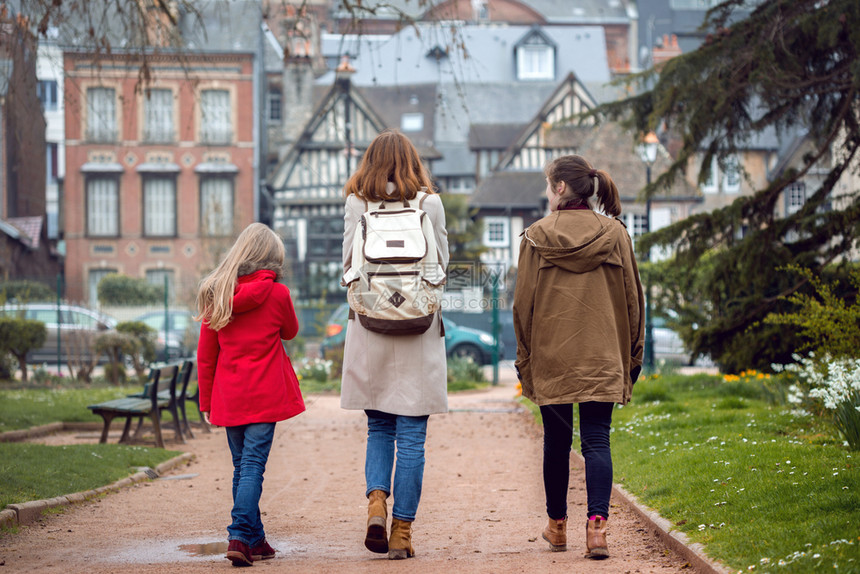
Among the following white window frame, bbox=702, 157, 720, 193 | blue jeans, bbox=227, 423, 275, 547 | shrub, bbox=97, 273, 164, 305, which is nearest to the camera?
blue jeans, bbox=227, 423, 275, 547

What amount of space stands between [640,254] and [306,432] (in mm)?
4618

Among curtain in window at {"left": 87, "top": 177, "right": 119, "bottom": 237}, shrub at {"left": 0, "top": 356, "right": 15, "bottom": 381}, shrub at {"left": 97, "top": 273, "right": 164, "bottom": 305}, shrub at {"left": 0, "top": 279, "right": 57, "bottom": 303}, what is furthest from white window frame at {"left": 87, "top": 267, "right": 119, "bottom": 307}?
shrub at {"left": 0, "top": 356, "right": 15, "bottom": 381}

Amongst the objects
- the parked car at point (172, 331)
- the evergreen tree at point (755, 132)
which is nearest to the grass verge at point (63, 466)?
the evergreen tree at point (755, 132)

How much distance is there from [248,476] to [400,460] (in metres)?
0.76

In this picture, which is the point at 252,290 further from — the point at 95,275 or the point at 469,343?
the point at 95,275

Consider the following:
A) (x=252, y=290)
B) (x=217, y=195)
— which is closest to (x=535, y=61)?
(x=217, y=195)

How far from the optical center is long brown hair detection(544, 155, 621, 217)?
4.97 metres

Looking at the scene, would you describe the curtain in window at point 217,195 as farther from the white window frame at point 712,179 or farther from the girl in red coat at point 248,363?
the girl in red coat at point 248,363

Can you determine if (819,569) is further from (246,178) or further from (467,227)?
(246,178)

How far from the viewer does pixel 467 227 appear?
34062 millimetres

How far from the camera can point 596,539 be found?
470 centimetres

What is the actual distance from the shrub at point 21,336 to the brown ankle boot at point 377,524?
14903 millimetres

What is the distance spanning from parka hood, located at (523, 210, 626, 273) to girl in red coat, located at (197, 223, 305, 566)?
137 cm

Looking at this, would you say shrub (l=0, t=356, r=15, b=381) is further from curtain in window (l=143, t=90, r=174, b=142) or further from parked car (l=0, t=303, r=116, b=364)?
curtain in window (l=143, t=90, r=174, b=142)
